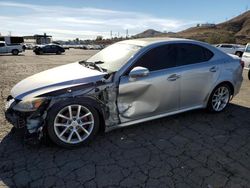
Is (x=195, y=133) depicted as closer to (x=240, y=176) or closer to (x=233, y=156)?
(x=233, y=156)

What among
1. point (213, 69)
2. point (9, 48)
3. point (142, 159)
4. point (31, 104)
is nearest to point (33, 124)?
point (31, 104)

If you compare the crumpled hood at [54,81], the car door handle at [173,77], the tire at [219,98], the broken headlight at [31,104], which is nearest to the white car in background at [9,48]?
the crumpled hood at [54,81]

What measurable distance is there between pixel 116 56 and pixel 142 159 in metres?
1.90

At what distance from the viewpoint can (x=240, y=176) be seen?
316 centimetres

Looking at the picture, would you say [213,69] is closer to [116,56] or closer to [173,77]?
[173,77]

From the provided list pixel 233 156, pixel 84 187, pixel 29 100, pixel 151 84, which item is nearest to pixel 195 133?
pixel 233 156

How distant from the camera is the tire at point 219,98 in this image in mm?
5230

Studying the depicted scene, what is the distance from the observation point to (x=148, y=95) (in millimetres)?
4230

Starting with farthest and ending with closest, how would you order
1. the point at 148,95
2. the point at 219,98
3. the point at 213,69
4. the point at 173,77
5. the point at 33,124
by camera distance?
the point at 219,98 < the point at 213,69 < the point at 173,77 < the point at 148,95 < the point at 33,124

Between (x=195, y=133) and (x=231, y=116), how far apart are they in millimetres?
1344

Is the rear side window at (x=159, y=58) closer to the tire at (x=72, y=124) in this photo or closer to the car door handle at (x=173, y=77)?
the car door handle at (x=173, y=77)

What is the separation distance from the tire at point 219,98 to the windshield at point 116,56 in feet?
6.32

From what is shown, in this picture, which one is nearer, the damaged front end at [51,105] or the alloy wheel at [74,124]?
the damaged front end at [51,105]

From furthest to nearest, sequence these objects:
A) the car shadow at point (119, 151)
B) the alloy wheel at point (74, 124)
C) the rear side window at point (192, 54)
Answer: the rear side window at point (192, 54)
the alloy wheel at point (74, 124)
the car shadow at point (119, 151)
